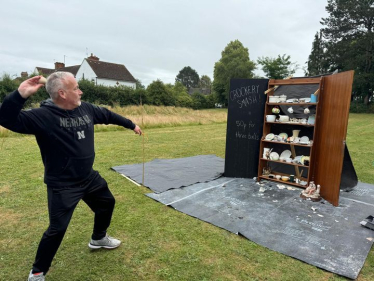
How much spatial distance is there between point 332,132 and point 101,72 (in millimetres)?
30303

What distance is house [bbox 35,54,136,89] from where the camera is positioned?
29844 millimetres

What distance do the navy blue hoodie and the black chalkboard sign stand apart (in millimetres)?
3315

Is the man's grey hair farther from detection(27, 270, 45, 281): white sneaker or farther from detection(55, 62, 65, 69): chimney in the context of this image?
detection(55, 62, 65, 69): chimney

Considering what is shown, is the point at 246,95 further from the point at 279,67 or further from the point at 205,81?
the point at 205,81

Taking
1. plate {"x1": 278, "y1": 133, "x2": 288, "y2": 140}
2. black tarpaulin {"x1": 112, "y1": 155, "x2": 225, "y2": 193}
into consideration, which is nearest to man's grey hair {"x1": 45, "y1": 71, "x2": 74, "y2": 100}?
black tarpaulin {"x1": 112, "y1": 155, "x2": 225, "y2": 193}

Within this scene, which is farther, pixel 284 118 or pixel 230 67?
pixel 230 67

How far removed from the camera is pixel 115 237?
2.85m

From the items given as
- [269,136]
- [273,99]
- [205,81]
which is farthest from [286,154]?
[205,81]

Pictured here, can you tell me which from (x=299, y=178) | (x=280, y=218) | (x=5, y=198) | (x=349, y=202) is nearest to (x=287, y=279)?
(x=280, y=218)

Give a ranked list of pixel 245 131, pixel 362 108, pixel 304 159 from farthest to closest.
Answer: pixel 362 108 → pixel 245 131 → pixel 304 159

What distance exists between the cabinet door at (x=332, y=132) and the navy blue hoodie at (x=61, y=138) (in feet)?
10.9

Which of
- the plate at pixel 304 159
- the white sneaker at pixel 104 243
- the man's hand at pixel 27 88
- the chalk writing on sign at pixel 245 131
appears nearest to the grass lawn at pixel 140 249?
the white sneaker at pixel 104 243

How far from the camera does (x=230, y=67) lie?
3700 centimetres

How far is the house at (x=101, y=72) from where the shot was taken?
2984cm
